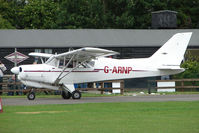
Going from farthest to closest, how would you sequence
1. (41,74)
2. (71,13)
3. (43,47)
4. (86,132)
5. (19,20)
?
(19,20) < (71,13) < (43,47) < (41,74) < (86,132)

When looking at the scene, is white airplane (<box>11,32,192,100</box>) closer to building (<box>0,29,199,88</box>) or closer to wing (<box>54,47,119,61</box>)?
wing (<box>54,47,119,61</box>)

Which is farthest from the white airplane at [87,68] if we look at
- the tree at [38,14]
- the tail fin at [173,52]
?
Result: the tree at [38,14]

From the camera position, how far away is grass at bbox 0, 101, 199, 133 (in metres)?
13.9

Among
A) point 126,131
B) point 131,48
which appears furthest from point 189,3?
point 126,131

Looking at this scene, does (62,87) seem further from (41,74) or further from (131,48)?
(131,48)

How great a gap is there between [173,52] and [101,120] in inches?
558

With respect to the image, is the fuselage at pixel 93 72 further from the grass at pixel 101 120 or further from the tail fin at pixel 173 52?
the grass at pixel 101 120

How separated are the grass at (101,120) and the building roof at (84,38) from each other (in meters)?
22.1

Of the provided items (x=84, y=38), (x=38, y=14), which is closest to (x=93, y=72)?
(x=84, y=38)

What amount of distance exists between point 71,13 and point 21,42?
23810 mm

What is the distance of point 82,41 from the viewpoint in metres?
43.1

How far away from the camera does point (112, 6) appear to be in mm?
68188

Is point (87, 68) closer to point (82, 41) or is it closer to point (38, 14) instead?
point (82, 41)

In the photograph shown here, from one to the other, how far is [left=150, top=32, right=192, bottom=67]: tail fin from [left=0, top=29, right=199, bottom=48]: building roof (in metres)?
13.6
